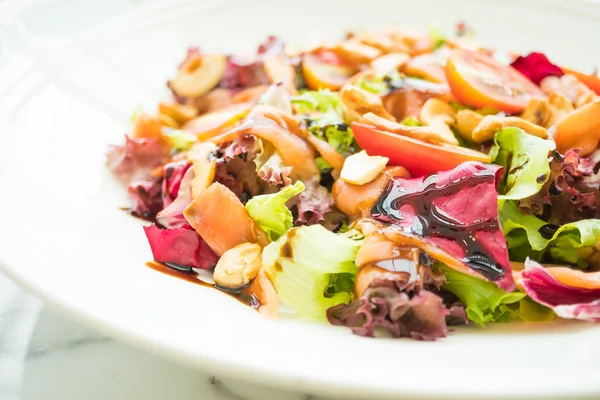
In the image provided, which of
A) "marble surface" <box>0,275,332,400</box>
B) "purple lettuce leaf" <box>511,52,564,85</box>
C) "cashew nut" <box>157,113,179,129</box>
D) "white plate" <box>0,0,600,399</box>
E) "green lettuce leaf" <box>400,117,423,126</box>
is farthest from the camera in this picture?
"cashew nut" <box>157,113,179,129</box>

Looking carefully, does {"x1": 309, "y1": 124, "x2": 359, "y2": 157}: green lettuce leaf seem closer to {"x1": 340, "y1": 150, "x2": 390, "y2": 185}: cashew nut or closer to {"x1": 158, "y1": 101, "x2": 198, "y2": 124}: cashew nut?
{"x1": 340, "y1": 150, "x2": 390, "y2": 185}: cashew nut

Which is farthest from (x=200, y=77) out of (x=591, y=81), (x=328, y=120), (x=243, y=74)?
(x=591, y=81)

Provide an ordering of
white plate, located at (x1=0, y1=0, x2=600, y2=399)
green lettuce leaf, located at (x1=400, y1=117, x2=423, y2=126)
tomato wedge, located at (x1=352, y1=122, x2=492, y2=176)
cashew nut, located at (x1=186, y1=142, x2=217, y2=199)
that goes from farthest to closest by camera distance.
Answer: green lettuce leaf, located at (x1=400, y1=117, x2=423, y2=126), cashew nut, located at (x1=186, y1=142, x2=217, y2=199), tomato wedge, located at (x1=352, y1=122, x2=492, y2=176), white plate, located at (x1=0, y1=0, x2=600, y2=399)

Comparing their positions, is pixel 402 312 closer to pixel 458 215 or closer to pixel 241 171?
pixel 458 215

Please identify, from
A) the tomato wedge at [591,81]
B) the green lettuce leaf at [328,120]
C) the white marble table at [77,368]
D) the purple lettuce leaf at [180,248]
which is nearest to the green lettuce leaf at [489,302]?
the white marble table at [77,368]

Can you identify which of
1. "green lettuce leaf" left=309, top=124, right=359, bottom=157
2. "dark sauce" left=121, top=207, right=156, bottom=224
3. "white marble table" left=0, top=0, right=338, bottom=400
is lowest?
"white marble table" left=0, top=0, right=338, bottom=400

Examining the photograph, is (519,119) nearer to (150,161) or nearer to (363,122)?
(363,122)

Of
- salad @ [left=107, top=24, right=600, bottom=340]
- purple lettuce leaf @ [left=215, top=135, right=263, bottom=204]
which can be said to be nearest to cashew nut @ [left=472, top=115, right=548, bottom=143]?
salad @ [left=107, top=24, right=600, bottom=340]
